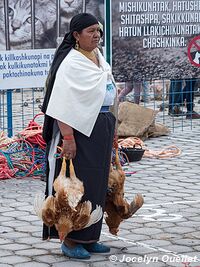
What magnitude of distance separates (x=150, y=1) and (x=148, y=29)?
16.0 inches

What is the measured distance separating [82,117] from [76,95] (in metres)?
0.16

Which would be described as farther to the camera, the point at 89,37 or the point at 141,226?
A: the point at 141,226

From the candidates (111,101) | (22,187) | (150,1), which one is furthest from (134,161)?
(111,101)

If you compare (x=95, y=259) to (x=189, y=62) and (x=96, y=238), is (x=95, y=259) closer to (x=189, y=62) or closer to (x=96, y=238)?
(x=96, y=238)

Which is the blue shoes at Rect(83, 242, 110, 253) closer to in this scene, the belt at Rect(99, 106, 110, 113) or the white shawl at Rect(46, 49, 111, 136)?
the white shawl at Rect(46, 49, 111, 136)

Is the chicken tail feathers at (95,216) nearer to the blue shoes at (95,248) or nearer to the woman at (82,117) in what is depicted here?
the woman at (82,117)

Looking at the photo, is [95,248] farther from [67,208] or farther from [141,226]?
[141,226]

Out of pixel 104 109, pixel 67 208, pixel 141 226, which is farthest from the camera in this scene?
pixel 141 226

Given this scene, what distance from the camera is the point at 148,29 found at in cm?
1216

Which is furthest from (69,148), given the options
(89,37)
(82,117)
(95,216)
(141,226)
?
(141,226)

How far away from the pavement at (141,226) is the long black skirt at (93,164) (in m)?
0.21

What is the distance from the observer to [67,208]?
5.90 m

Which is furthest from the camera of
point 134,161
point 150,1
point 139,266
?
point 150,1

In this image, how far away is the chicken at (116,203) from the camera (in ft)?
20.8
